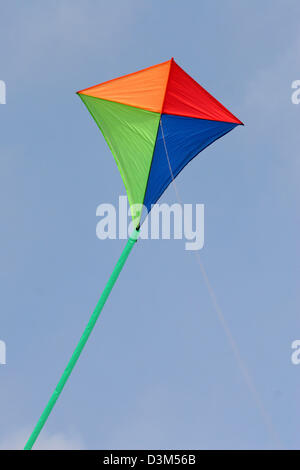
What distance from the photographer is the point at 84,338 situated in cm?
1658

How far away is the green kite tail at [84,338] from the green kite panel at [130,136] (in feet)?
5.65

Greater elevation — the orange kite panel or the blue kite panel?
the orange kite panel

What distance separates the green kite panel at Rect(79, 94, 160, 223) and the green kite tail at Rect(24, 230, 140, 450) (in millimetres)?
1724

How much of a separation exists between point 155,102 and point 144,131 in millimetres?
905

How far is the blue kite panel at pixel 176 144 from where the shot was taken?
1777cm

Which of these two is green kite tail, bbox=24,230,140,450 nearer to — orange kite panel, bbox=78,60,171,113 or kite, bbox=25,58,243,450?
kite, bbox=25,58,243,450

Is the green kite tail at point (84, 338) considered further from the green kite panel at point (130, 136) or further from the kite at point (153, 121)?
the green kite panel at point (130, 136)

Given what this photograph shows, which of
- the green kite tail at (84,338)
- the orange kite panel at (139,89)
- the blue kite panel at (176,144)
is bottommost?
the green kite tail at (84,338)

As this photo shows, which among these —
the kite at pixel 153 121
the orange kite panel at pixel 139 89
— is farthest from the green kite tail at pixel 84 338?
the orange kite panel at pixel 139 89

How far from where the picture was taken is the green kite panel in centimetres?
1772

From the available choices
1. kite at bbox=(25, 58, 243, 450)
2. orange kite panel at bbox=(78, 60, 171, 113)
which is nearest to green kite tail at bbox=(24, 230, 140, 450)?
kite at bbox=(25, 58, 243, 450)

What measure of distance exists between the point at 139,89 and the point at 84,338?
7544mm
